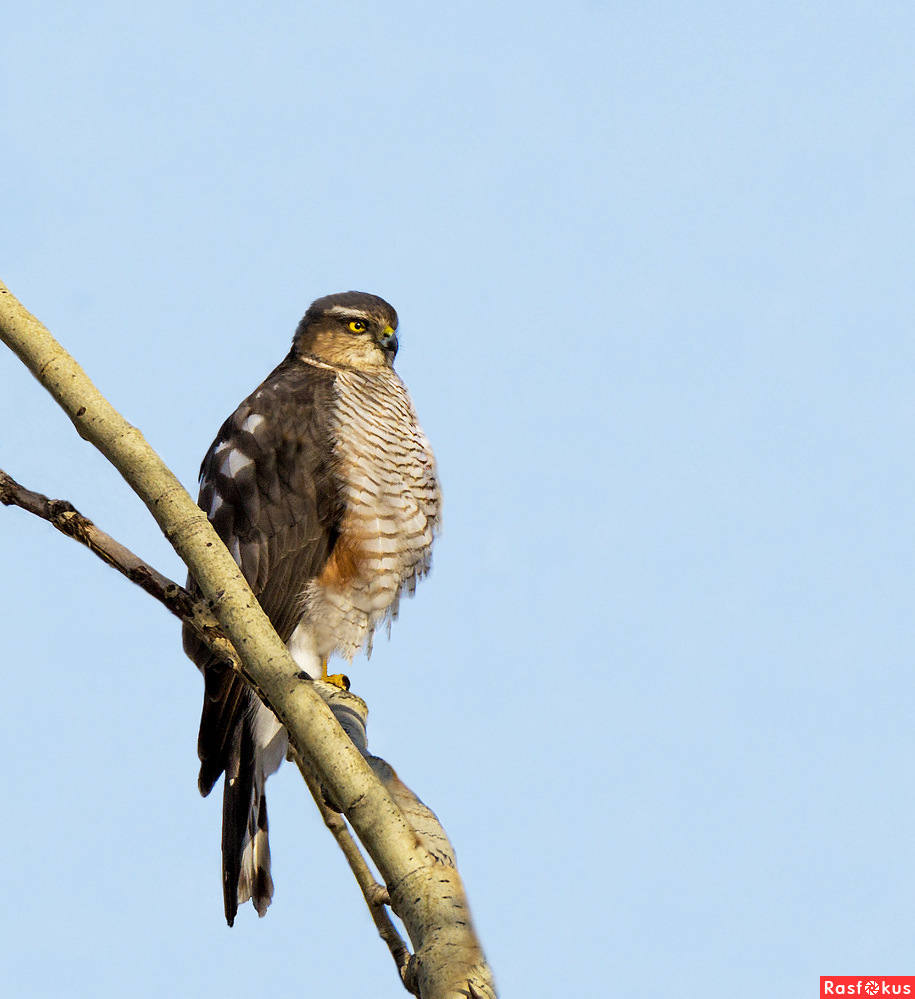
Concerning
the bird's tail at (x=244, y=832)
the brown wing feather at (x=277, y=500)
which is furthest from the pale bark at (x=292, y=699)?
the brown wing feather at (x=277, y=500)

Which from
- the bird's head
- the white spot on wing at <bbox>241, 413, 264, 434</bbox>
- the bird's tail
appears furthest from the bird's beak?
the bird's tail

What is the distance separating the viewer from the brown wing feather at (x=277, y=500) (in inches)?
221

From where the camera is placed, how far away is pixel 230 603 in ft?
9.16

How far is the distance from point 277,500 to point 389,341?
60.8 inches

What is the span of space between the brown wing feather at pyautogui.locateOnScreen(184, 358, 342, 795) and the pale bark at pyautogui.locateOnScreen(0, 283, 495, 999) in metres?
2.60

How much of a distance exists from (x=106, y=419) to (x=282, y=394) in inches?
129

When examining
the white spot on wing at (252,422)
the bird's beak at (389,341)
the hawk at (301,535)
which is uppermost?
the bird's beak at (389,341)

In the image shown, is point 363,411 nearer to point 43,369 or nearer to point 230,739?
point 230,739

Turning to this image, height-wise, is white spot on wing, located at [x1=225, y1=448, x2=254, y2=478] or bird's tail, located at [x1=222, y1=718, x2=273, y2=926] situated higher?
white spot on wing, located at [x1=225, y1=448, x2=254, y2=478]

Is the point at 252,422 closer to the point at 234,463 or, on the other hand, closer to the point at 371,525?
the point at 234,463

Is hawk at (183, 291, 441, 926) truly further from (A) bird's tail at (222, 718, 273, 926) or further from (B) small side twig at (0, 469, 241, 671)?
(B) small side twig at (0, 469, 241, 671)

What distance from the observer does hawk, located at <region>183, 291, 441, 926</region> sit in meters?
5.26

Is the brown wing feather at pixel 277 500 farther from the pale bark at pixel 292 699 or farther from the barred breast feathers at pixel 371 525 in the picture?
the pale bark at pixel 292 699

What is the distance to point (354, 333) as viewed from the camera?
6.93 metres
